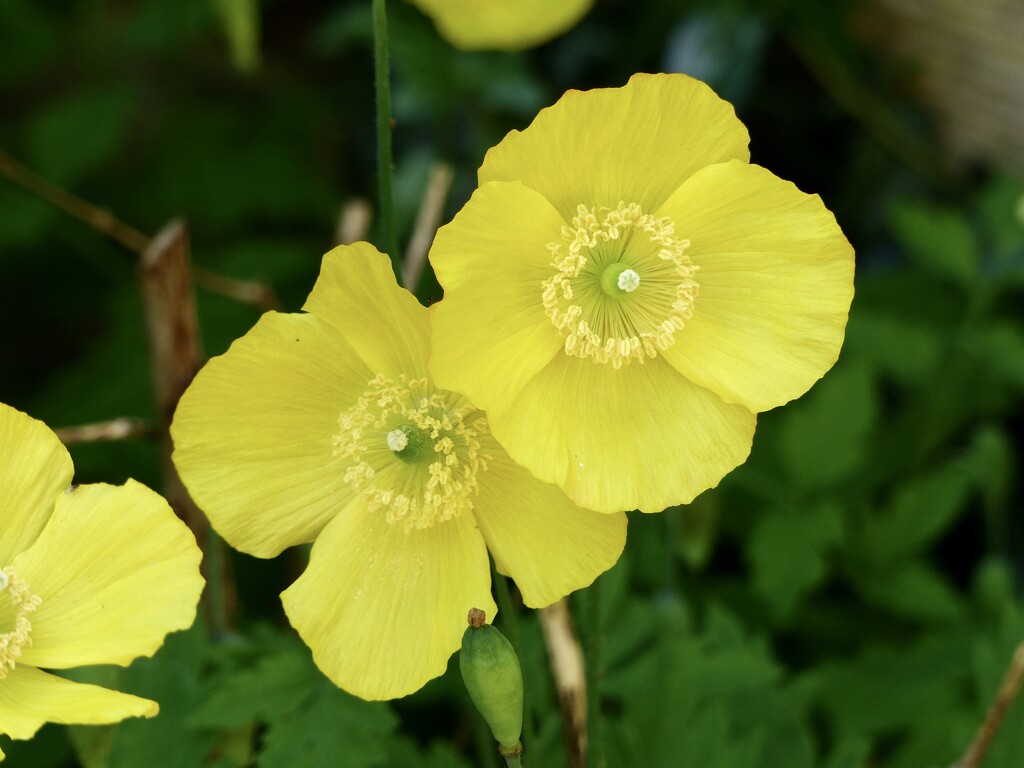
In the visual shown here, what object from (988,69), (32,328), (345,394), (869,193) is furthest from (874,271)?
(32,328)

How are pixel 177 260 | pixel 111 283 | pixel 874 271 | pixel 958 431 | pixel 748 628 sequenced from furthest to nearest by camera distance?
1. pixel 111 283
2. pixel 874 271
3. pixel 958 431
4. pixel 748 628
5. pixel 177 260

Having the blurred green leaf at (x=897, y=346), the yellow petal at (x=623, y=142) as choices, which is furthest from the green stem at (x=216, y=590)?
the blurred green leaf at (x=897, y=346)

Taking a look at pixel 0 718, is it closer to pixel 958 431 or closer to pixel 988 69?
pixel 958 431

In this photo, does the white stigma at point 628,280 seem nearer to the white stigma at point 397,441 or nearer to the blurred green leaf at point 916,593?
the white stigma at point 397,441

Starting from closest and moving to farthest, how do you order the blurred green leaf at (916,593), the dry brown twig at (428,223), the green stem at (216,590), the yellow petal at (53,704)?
the yellow petal at (53,704) < the green stem at (216,590) < the dry brown twig at (428,223) < the blurred green leaf at (916,593)

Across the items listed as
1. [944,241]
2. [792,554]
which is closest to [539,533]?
[792,554]
